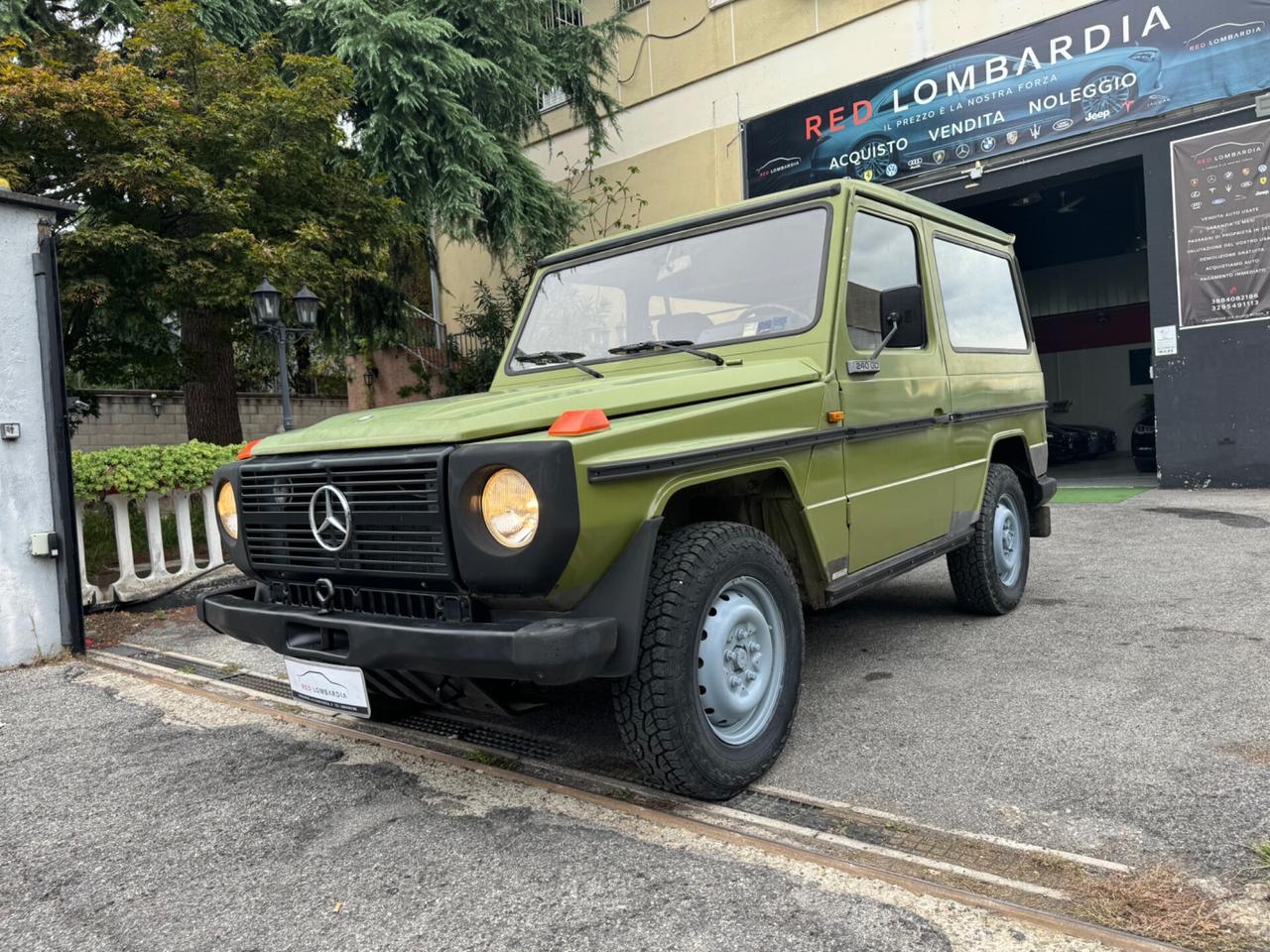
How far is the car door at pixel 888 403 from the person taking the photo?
3.51 metres

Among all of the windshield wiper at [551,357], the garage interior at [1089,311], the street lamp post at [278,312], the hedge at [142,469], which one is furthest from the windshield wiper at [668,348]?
the garage interior at [1089,311]

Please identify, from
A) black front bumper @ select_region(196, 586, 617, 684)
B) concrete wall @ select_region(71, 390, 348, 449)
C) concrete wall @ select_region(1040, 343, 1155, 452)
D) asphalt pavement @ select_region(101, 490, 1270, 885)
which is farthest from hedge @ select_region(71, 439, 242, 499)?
concrete wall @ select_region(1040, 343, 1155, 452)

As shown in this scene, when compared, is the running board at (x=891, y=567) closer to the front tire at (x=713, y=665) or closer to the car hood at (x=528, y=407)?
the front tire at (x=713, y=665)

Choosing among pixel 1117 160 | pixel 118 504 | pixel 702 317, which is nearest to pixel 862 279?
pixel 702 317

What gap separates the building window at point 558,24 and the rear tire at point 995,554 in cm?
1315

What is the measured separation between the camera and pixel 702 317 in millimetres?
3670

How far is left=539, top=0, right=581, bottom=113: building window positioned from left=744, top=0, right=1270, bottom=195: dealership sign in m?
4.26

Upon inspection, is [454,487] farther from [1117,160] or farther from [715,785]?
[1117,160]

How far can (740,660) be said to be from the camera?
9.40 feet

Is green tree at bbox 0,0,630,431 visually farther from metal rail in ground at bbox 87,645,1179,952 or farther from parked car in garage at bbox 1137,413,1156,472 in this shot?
parked car in garage at bbox 1137,413,1156,472

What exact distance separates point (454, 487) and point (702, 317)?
164cm

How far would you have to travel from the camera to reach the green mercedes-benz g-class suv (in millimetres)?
2420

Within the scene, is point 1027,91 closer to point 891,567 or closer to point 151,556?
point 891,567

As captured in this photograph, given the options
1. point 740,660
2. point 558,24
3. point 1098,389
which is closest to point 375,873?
point 740,660
